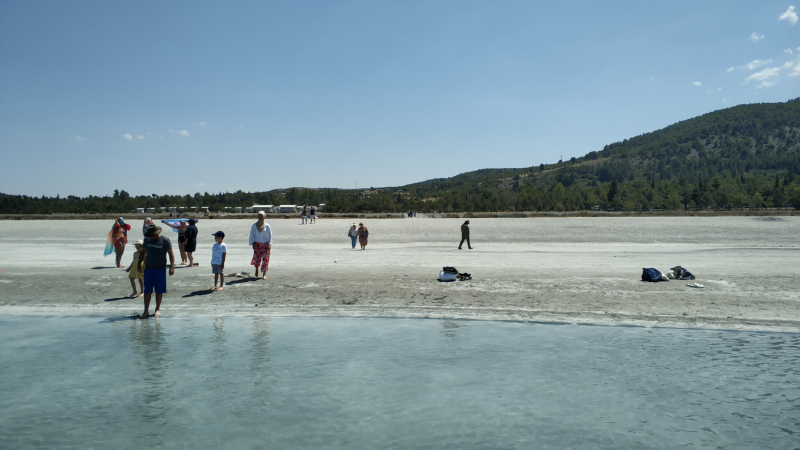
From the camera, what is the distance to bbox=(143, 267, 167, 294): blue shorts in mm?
9195

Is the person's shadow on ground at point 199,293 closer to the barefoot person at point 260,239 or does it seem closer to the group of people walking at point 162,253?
the group of people walking at point 162,253

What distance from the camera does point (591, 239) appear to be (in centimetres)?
3083

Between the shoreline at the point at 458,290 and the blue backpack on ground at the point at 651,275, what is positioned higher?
the blue backpack on ground at the point at 651,275

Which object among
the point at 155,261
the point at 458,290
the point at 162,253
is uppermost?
the point at 162,253

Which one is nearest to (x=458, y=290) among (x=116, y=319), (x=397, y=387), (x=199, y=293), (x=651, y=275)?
(x=651, y=275)

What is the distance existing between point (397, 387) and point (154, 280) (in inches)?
229

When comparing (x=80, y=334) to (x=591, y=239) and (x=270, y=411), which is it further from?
(x=591, y=239)

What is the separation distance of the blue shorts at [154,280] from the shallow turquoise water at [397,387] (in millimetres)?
801

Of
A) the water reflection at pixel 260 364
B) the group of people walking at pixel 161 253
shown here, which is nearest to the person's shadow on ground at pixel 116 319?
the group of people walking at pixel 161 253

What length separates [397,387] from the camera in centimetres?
627

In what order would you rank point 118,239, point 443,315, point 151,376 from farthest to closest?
point 118,239
point 443,315
point 151,376

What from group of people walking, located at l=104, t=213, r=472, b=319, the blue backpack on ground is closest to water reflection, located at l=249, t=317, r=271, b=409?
group of people walking, located at l=104, t=213, r=472, b=319

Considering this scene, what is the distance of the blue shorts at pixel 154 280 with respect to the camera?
9195 mm

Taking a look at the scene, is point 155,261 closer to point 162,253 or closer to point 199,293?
point 162,253
